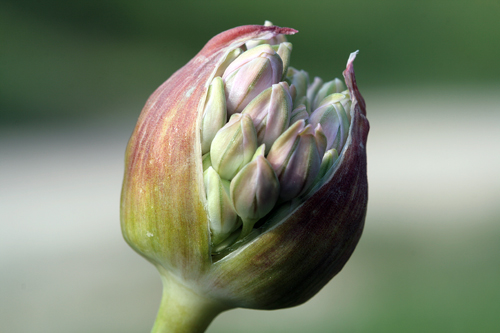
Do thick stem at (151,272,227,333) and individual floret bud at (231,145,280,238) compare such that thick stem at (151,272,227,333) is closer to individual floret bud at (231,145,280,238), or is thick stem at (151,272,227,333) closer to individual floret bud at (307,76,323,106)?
individual floret bud at (231,145,280,238)

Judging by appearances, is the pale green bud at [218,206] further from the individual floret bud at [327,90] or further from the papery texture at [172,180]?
the individual floret bud at [327,90]

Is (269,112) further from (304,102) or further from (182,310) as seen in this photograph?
(182,310)

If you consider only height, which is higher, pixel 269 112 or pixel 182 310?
pixel 269 112

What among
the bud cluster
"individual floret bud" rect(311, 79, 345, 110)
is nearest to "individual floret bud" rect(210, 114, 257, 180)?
the bud cluster

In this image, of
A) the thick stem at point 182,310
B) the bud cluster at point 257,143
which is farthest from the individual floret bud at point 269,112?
the thick stem at point 182,310

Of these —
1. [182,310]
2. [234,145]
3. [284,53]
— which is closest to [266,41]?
[284,53]

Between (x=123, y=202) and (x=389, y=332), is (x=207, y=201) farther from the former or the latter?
(x=389, y=332)

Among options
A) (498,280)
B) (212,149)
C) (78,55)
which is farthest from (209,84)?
(78,55)
